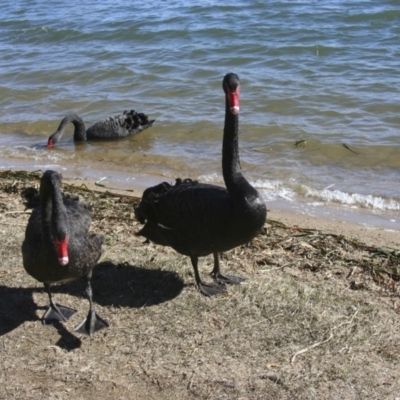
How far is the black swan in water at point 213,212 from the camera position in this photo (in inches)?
159

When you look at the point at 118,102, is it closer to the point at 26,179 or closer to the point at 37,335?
the point at 26,179

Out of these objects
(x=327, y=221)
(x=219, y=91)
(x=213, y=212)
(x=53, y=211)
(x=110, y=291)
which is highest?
(x=53, y=211)

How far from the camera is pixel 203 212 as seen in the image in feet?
13.7

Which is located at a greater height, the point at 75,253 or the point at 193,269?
the point at 75,253

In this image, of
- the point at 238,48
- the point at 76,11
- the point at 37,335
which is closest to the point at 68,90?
the point at 238,48

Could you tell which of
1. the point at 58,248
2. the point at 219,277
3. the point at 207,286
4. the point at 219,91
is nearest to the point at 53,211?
the point at 58,248

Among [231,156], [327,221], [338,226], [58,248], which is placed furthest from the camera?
[327,221]

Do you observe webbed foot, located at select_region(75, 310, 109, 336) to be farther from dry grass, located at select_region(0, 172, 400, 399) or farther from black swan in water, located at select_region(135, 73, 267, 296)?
black swan in water, located at select_region(135, 73, 267, 296)

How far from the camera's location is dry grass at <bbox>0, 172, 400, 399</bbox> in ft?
11.2

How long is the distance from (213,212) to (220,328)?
0.69 meters

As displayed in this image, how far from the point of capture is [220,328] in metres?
3.91

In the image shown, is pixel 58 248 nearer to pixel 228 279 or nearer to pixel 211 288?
pixel 211 288

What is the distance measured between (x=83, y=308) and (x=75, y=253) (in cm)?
48

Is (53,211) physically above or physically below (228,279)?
above
